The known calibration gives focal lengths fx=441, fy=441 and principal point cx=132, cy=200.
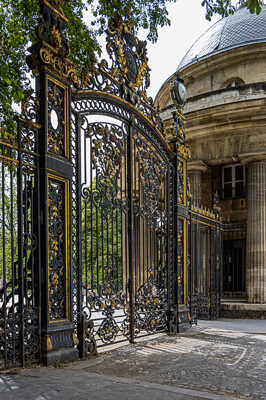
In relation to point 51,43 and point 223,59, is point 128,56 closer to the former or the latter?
point 51,43

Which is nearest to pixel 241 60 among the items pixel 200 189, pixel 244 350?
pixel 200 189

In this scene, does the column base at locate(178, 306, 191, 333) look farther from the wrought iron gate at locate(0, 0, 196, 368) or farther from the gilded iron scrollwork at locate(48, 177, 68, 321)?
the gilded iron scrollwork at locate(48, 177, 68, 321)

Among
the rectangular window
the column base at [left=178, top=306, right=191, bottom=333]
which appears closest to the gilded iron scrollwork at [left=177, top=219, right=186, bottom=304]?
the column base at [left=178, top=306, right=191, bottom=333]

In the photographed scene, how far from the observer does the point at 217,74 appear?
64.7ft

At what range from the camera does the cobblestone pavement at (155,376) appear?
4273mm

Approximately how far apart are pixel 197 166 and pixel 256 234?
10.0ft

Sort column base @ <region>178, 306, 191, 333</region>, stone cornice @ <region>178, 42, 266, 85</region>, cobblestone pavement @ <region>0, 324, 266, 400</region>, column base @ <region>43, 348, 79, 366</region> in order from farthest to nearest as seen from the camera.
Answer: stone cornice @ <region>178, 42, 266, 85</region> < column base @ <region>178, 306, 191, 333</region> < column base @ <region>43, 348, 79, 366</region> < cobblestone pavement @ <region>0, 324, 266, 400</region>

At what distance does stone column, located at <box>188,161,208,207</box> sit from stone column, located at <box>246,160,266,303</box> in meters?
1.77

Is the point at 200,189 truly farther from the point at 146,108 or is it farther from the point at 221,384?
the point at 221,384

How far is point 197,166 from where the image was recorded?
15.3 metres

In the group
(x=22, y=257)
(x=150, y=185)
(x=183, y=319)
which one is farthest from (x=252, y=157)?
(x=22, y=257)

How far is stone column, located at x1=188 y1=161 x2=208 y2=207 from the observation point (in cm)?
1530

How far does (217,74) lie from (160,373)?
16.7 meters

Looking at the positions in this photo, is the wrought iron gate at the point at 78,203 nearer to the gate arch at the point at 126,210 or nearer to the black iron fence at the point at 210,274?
the gate arch at the point at 126,210
